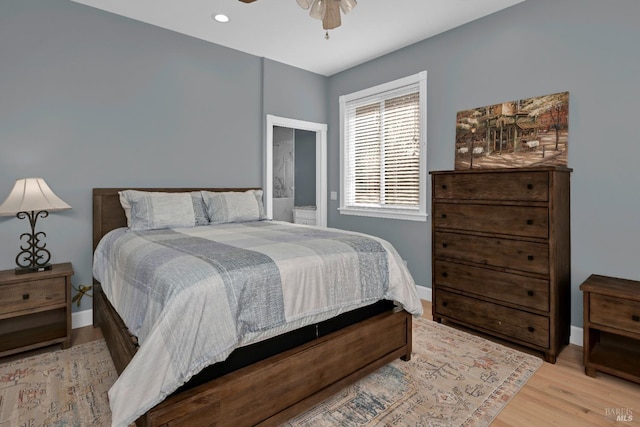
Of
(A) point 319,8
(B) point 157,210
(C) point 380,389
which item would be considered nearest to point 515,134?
(A) point 319,8

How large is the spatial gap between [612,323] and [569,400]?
553mm

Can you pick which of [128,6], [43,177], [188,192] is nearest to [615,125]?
[188,192]

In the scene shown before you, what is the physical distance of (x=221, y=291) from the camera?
145cm

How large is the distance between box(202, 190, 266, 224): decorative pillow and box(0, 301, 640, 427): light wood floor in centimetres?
181

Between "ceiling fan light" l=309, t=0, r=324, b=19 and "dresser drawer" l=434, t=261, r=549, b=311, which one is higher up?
"ceiling fan light" l=309, t=0, r=324, b=19

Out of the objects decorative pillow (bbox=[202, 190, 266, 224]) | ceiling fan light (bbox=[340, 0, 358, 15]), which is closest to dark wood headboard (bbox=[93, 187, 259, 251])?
decorative pillow (bbox=[202, 190, 266, 224])

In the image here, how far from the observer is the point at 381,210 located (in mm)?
4094

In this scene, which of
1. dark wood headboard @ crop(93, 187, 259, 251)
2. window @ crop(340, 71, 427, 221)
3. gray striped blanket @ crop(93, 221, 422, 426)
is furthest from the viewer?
window @ crop(340, 71, 427, 221)

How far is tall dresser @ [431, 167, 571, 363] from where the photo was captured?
235cm

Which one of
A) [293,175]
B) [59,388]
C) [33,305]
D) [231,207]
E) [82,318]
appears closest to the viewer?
[59,388]

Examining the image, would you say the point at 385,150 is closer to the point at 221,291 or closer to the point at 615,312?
the point at 615,312

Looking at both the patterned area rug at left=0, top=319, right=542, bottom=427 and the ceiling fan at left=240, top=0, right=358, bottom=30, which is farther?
the ceiling fan at left=240, top=0, right=358, bottom=30

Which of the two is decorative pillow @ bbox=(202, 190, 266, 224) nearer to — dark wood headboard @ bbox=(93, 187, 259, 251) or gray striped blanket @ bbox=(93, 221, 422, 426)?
dark wood headboard @ bbox=(93, 187, 259, 251)

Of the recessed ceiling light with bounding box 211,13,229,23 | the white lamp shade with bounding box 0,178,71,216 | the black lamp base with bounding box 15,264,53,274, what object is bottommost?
the black lamp base with bounding box 15,264,53,274
